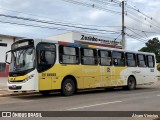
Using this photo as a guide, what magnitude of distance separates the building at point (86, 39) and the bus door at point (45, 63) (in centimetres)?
2404

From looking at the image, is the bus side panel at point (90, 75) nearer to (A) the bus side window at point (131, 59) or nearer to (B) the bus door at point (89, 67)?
(B) the bus door at point (89, 67)

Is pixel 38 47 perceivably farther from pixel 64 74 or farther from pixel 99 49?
pixel 99 49

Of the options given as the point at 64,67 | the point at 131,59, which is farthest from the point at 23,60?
the point at 131,59

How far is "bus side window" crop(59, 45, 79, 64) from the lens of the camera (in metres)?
18.8

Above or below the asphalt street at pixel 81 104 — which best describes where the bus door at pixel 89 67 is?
above

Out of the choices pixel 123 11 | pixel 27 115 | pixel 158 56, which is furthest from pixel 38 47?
pixel 158 56

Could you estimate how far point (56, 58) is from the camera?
1844cm

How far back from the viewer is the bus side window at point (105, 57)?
2192 cm

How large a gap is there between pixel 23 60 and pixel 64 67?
248 centimetres

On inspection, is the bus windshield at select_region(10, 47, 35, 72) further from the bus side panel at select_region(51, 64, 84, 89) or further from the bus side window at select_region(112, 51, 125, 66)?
the bus side window at select_region(112, 51, 125, 66)

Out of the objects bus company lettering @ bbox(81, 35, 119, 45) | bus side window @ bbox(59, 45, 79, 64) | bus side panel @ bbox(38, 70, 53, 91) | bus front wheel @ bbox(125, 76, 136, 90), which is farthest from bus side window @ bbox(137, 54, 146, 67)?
bus company lettering @ bbox(81, 35, 119, 45)

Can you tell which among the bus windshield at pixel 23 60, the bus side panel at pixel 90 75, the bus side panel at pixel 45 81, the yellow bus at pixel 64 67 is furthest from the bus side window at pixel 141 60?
the bus windshield at pixel 23 60

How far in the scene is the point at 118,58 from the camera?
2369cm

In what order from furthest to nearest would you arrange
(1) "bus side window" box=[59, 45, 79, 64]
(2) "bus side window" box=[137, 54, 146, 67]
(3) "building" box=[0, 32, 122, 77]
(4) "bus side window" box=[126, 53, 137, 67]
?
(3) "building" box=[0, 32, 122, 77] < (2) "bus side window" box=[137, 54, 146, 67] < (4) "bus side window" box=[126, 53, 137, 67] < (1) "bus side window" box=[59, 45, 79, 64]
